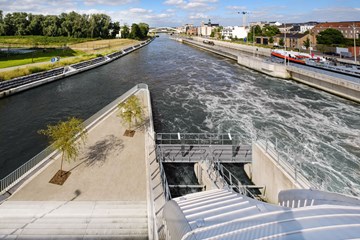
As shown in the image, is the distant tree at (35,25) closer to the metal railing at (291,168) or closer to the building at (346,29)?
the building at (346,29)

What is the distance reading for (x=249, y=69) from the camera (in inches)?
2709

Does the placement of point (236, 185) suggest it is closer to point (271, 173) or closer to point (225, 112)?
point (271, 173)

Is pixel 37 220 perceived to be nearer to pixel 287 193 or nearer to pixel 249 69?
pixel 287 193

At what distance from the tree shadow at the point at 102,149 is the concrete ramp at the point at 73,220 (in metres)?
4.60

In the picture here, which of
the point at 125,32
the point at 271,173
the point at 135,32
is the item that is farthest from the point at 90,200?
the point at 135,32

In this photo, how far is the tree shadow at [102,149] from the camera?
18144mm

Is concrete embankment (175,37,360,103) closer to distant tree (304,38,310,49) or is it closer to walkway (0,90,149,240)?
distant tree (304,38,310,49)

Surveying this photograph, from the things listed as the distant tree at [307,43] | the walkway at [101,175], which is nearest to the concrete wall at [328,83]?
the walkway at [101,175]

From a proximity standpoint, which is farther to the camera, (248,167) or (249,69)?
(249,69)

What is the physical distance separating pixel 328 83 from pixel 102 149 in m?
40.5

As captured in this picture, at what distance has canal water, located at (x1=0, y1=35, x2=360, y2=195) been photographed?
72.3 feet

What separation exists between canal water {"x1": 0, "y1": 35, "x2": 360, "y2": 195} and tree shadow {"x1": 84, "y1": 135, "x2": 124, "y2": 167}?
655 cm

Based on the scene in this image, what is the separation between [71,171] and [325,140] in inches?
931

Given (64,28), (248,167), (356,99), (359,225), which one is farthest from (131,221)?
(64,28)
